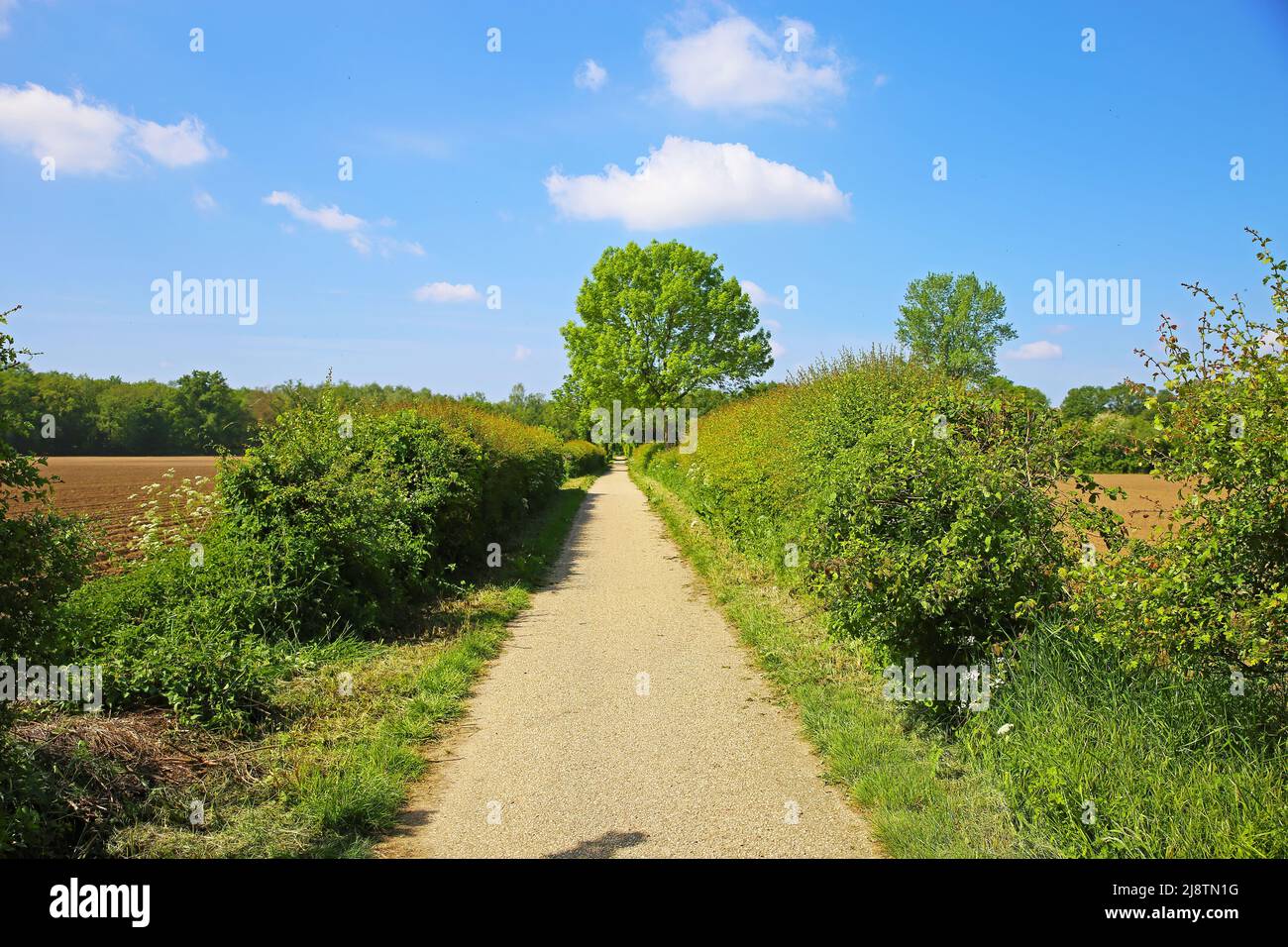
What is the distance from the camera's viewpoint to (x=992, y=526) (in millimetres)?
5043

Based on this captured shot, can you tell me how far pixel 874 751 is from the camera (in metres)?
5.07

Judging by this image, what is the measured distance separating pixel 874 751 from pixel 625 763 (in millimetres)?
1615

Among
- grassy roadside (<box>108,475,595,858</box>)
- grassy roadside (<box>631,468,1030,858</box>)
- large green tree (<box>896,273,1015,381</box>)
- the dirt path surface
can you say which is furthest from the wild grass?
large green tree (<box>896,273,1015,381</box>)

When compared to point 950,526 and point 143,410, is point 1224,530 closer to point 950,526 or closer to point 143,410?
point 950,526

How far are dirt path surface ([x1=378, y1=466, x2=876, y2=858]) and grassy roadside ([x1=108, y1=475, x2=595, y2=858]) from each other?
23 centimetres

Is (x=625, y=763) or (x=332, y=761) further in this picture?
(x=625, y=763)

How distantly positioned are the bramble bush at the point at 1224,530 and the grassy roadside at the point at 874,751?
3.96ft

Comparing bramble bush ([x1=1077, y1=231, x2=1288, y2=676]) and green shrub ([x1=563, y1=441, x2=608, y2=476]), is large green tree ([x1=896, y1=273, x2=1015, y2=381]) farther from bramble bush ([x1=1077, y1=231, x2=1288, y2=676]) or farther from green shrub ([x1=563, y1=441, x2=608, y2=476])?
bramble bush ([x1=1077, y1=231, x2=1288, y2=676])

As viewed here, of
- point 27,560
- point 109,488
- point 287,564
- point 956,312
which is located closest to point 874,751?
point 27,560

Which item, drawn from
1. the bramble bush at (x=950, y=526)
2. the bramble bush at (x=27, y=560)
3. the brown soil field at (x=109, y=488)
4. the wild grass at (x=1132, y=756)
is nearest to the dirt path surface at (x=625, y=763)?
the wild grass at (x=1132, y=756)

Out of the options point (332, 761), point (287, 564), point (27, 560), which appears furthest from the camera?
point (287, 564)

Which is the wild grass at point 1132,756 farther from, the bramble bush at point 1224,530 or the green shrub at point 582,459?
the green shrub at point 582,459

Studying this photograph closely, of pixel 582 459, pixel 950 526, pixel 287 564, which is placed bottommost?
pixel 287 564

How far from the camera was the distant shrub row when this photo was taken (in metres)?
5.36
